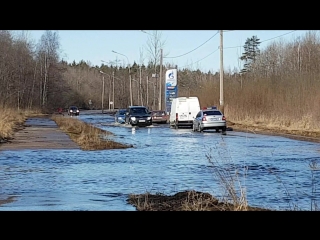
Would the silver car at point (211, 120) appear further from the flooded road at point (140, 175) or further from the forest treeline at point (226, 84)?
the flooded road at point (140, 175)

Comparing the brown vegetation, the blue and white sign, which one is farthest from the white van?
the blue and white sign

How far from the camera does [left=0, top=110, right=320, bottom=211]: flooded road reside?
10859mm

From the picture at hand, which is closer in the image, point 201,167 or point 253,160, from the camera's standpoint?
point 201,167

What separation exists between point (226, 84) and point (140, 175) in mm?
42265

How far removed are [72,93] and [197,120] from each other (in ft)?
310

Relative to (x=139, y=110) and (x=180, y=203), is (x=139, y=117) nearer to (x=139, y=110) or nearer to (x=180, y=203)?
(x=139, y=110)

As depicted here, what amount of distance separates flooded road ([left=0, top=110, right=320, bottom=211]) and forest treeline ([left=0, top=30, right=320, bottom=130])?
1669 centimetres

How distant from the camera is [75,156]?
20.3 meters

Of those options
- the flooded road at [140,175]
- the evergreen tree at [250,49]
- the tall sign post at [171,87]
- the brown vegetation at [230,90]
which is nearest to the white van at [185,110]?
the brown vegetation at [230,90]

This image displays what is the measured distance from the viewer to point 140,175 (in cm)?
1499

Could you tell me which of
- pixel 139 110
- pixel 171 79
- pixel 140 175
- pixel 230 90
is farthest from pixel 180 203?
pixel 171 79
